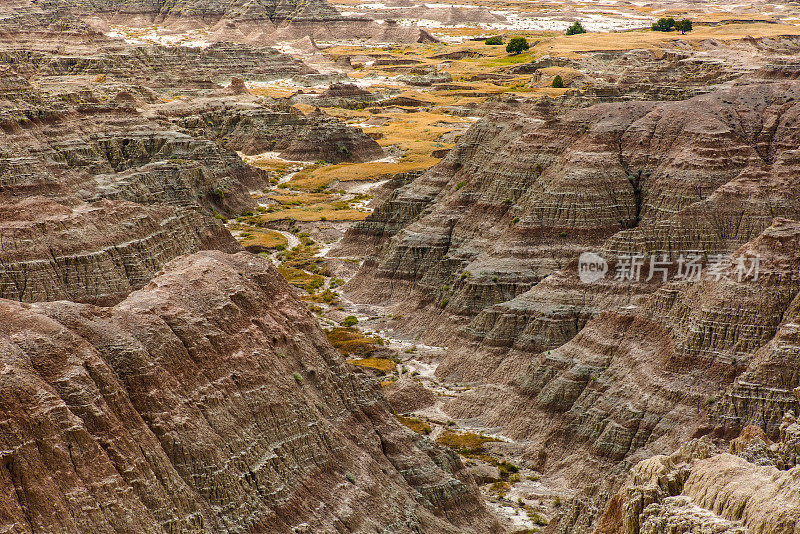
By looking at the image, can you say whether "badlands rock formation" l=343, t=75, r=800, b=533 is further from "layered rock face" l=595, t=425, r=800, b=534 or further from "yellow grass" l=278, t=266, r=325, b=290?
"yellow grass" l=278, t=266, r=325, b=290

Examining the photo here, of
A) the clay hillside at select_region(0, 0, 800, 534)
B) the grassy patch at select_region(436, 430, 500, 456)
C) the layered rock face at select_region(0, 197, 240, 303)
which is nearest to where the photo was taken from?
the clay hillside at select_region(0, 0, 800, 534)

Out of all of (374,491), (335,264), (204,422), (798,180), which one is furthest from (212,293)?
(335,264)

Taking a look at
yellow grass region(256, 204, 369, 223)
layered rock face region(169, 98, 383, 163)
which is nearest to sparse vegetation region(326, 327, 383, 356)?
yellow grass region(256, 204, 369, 223)

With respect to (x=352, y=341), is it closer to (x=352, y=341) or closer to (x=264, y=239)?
(x=352, y=341)

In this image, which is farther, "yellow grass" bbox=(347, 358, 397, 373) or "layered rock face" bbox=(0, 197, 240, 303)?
"yellow grass" bbox=(347, 358, 397, 373)

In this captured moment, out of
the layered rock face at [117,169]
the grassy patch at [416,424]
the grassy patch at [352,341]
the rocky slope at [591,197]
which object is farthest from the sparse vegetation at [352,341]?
the layered rock face at [117,169]

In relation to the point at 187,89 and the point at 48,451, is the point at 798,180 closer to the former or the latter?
the point at 48,451

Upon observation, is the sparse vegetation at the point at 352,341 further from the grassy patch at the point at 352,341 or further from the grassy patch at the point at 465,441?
the grassy patch at the point at 465,441

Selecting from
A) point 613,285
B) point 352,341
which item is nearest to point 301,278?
point 352,341
